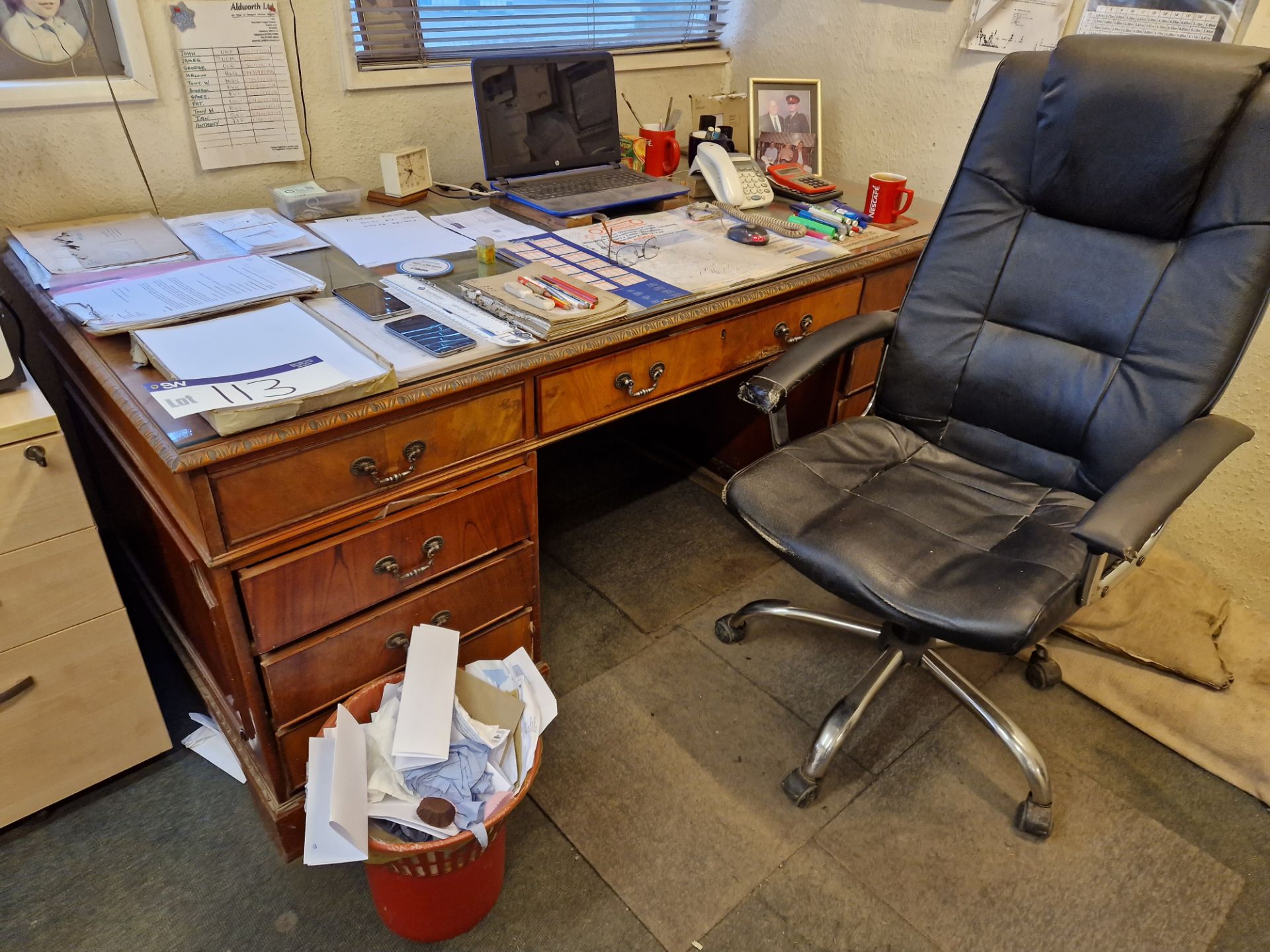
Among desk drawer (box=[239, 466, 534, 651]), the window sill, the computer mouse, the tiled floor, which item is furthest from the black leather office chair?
the window sill

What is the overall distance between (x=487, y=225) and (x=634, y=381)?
0.47 m

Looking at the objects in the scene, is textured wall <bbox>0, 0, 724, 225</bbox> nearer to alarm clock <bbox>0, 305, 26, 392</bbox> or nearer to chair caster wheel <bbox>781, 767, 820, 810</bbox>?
alarm clock <bbox>0, 305, 26, 392</bbox>

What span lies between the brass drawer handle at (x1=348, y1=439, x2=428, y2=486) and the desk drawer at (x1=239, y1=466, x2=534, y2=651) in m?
0.06

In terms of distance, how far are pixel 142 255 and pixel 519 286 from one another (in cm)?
58

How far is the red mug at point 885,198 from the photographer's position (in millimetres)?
1684

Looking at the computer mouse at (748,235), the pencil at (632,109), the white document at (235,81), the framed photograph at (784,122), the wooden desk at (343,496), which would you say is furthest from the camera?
the pencil at (632,109)

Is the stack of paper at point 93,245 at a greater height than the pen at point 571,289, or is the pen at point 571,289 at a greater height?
the stack of paper at point 93,245

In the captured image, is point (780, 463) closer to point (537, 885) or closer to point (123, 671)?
point (537, 885)

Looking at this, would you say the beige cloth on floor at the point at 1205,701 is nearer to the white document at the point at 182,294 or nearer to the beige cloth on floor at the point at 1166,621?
the beige cloth on floor at the point at 1166,621

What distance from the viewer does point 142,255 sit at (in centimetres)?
125

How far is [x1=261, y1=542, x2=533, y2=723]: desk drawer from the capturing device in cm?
110

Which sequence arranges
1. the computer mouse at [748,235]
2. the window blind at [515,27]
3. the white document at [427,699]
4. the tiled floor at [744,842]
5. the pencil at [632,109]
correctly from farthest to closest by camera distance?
the pencil at [632,109] < the window blind at [515,27] < the computer mouse at [748,235] < the tiled floor at [744,842] < the white document at [427,699]

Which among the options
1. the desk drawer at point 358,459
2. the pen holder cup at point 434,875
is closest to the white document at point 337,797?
the pen holder cup at point 434,875

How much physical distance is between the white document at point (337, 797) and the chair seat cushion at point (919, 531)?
65 centimetres
